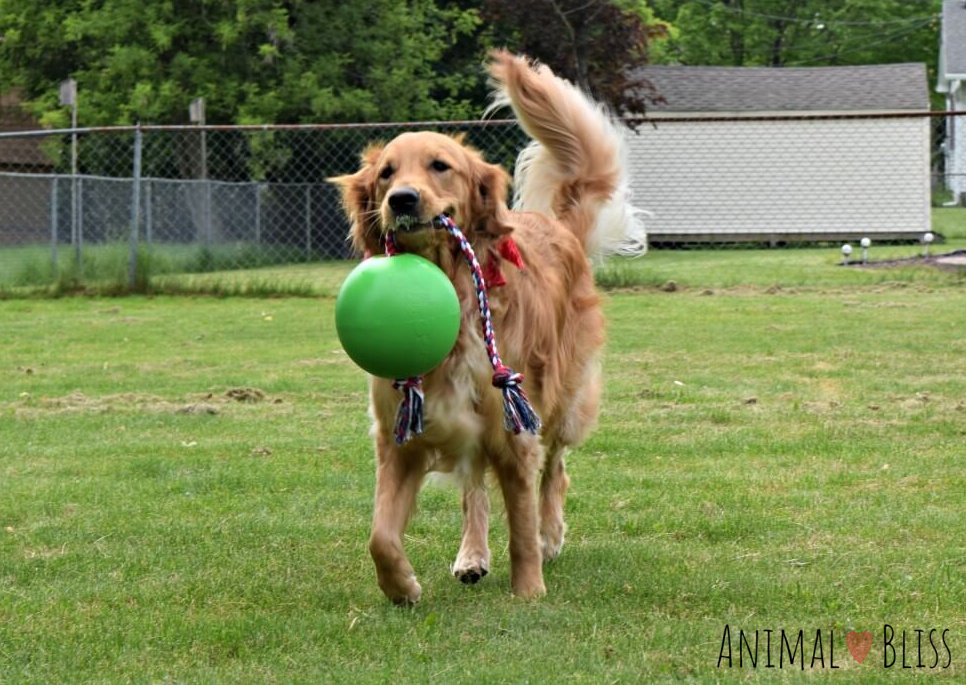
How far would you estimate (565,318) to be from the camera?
512cm

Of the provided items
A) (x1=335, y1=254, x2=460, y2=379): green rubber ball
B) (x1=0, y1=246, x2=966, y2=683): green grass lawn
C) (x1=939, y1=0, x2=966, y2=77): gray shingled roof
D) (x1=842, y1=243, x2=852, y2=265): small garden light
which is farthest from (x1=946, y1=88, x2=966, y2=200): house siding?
(x1=335, y1=254, x2=460, y2=379): green rubber ball

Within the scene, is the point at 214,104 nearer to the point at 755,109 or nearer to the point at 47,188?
the point at 47,188

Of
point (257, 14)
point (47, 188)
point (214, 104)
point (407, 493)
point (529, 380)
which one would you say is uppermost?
point (257, 14)

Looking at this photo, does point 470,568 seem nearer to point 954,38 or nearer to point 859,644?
point 859,644

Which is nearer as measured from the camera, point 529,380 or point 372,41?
point 529,380

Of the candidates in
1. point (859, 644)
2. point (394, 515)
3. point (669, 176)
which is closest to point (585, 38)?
point (669, 176)

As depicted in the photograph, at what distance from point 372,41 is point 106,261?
A: 13654 mm

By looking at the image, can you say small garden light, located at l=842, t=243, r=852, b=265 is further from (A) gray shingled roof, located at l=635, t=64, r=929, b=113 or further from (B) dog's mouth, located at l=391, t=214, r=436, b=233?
(B) dog's mouth, located at l=391, t=214, r=436, b=233

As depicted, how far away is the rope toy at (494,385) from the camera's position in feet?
13.3

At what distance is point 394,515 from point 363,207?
3.45 feet

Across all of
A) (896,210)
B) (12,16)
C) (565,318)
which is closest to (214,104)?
(12,16)

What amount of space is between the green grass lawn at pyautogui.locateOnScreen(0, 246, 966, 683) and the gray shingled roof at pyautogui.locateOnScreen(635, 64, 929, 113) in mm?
23584

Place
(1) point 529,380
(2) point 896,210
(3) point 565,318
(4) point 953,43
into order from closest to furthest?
(1) point 529,380
(3) point 565,318
(2) point 896,210
(4) point 953,43

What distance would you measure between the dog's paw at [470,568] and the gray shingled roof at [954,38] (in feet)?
124
